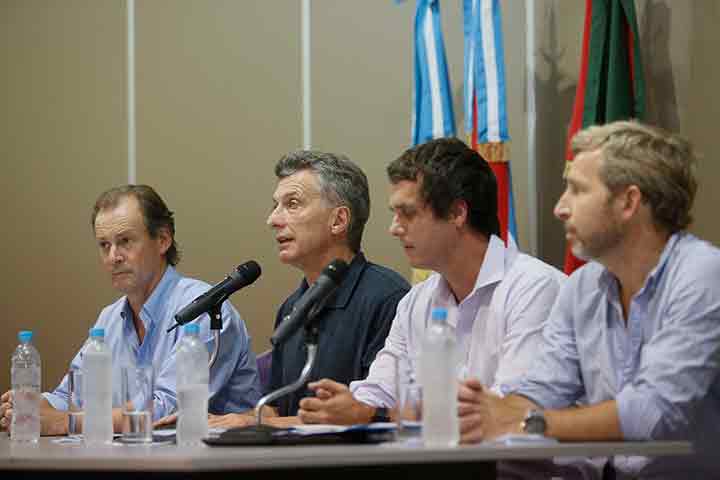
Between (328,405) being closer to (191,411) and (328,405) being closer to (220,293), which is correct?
(191,411)

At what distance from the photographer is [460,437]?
241 centimetres

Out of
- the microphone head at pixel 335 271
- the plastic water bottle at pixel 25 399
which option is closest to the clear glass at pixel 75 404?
the plastic water bottle at pixel 25 399

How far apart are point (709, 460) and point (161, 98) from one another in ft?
11.1

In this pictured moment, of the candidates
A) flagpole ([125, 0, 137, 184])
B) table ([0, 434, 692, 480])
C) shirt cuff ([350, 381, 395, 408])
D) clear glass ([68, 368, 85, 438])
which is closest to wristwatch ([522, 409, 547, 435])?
table ([0, 434, 692, 480])

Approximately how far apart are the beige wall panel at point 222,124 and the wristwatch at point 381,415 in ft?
6.63

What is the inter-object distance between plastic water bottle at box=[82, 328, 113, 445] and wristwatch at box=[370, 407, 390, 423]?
65 cm

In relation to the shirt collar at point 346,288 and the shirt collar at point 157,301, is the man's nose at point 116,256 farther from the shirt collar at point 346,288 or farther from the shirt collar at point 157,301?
the shirt collar at point 346,288

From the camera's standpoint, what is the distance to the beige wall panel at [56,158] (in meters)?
5.47

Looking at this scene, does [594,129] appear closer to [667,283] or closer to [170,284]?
[667,283]

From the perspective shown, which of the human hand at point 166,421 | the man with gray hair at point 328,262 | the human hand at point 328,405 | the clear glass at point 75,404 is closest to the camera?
the human hand at point 328,405

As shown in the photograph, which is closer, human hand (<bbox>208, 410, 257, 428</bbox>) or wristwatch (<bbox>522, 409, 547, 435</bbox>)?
wristwatch (<bbox>522, 409, 547, 435</bbox>)

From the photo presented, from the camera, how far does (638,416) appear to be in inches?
95.9

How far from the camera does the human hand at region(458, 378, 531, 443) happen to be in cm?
241

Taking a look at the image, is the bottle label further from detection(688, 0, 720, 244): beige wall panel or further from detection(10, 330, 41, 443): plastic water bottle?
detection(688, 0, 720, 244): beige wall panel
